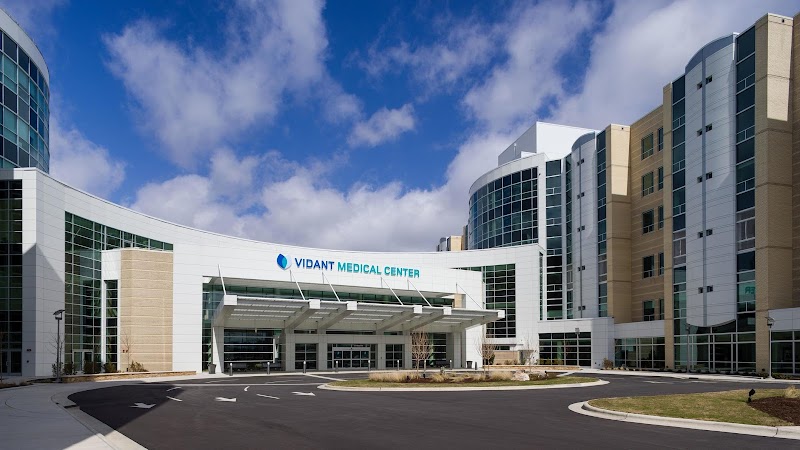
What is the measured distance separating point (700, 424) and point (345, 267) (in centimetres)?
4575

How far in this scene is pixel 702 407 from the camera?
1905 cm

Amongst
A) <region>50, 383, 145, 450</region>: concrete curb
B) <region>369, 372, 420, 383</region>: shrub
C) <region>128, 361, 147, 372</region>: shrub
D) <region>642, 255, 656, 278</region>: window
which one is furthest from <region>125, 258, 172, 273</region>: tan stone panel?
<region>642, 255, 656, 278</region>: window

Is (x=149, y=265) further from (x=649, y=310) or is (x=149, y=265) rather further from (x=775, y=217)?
(x=775, y=217)

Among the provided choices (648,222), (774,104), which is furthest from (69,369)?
(774,104)

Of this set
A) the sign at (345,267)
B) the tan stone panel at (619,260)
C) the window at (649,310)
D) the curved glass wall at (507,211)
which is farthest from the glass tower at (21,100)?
the window at (649,310)

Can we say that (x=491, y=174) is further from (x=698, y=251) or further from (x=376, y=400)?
(x=376, y=400)

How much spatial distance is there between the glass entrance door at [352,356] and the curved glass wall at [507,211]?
2231 cm

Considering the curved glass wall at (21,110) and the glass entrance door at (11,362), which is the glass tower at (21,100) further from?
the glass entrance door at (11,362)

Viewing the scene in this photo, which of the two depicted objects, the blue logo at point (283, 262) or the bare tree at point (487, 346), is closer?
the blue logo at point (283, 262)

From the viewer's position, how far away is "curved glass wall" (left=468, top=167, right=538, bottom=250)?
7069 centimetres

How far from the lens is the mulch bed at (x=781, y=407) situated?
16047mm

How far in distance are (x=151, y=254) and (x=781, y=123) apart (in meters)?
45.9

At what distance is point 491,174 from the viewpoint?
76.1m

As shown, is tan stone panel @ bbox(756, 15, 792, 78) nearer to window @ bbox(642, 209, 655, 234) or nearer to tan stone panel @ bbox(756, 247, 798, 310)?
tan stone panel @ bbox(756, 247, 798, 310)
